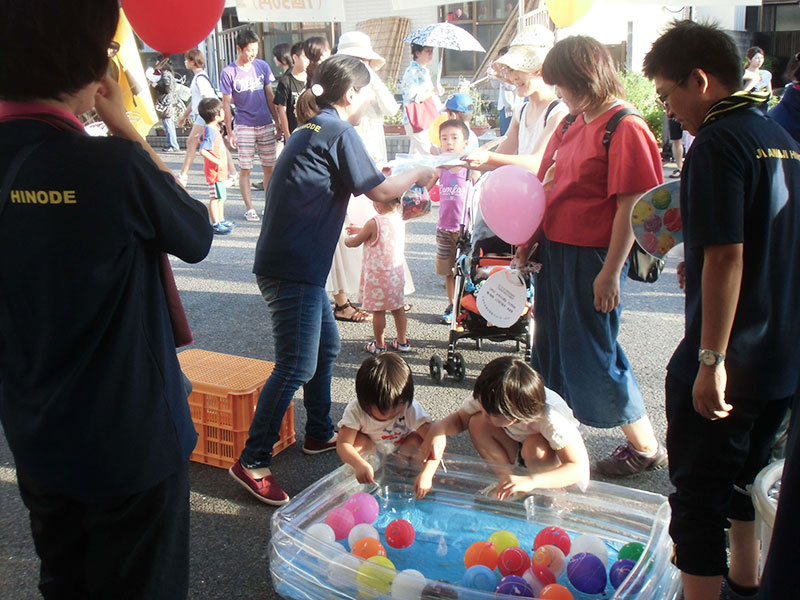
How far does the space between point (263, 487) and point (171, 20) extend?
6.24 ft

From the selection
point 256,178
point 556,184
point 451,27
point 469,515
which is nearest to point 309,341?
point 469,515

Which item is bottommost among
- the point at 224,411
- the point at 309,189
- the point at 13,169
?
the point at 224,411

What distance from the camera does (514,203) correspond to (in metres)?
3.20

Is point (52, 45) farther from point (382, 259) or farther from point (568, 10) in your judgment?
point (568, 10)

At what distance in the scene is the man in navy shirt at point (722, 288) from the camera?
1.88m

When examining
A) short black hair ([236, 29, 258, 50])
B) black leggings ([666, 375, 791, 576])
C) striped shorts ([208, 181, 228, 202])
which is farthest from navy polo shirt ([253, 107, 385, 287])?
short black hair ([236, 29, 258, 50])

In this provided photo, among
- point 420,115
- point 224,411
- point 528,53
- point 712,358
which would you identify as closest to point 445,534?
point 224,411

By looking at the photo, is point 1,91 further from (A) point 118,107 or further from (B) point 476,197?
(B) point 476,197

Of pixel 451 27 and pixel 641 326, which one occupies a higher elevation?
pixel 451 27

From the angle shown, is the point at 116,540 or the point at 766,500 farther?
the point at 766,500

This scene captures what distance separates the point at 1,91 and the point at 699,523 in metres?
2.06

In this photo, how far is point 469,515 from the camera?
300 cm

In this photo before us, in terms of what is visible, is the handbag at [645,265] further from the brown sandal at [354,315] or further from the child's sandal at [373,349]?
the brown sandal at [354,315]

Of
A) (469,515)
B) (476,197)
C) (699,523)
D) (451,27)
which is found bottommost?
(469,515)
